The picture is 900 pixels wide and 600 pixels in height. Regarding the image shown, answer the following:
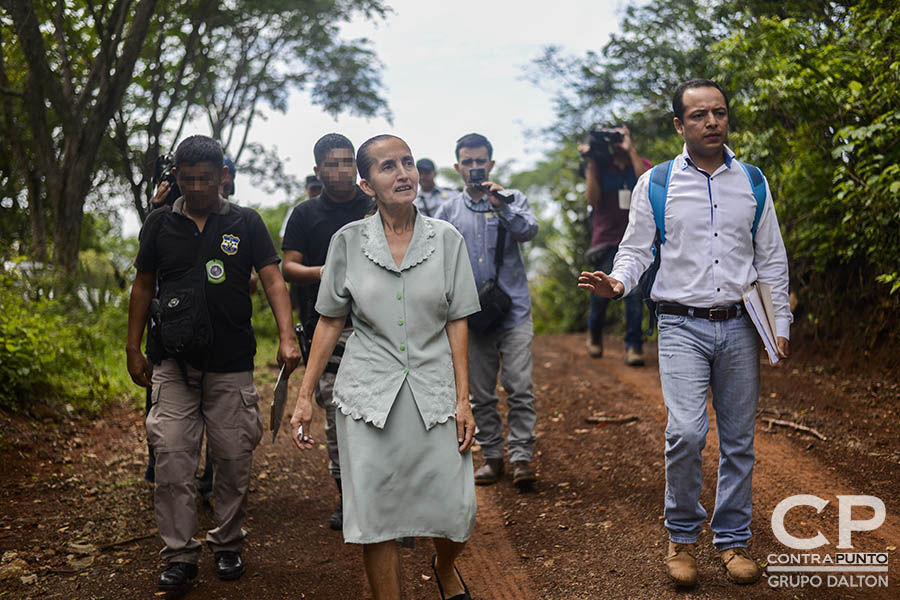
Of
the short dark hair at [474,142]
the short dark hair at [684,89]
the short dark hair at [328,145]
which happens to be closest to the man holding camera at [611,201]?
the short dark hair at [474,142]

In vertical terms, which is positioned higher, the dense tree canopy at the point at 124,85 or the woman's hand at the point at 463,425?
the dense tree canopy at the point at 124,85

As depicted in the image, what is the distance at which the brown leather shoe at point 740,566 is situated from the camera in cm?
398

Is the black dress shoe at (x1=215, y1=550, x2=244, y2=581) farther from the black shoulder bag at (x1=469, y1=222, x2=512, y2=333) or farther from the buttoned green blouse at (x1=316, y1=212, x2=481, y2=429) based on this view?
the black shoulder bag at (x1=469, y1=222, x2=512, y2=333)

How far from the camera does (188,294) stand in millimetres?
4547

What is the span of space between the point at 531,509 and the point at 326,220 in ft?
7.46

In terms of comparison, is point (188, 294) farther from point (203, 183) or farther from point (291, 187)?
point (291, 187)

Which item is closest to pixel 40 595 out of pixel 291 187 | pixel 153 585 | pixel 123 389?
pixel 153 585

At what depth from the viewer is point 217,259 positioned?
467 cm

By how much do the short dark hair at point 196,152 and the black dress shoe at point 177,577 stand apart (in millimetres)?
2108

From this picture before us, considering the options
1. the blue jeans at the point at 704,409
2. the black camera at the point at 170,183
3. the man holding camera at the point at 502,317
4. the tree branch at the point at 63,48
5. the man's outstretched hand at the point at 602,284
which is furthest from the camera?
the tree branch at the point at 63,48

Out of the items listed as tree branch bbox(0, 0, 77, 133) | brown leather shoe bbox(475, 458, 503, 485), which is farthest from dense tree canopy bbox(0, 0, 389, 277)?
brown leather shoe bbox(475, 458, 503, 485)

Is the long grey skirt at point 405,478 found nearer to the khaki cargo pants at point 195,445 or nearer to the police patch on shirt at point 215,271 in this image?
the khaki cargo pants at point 195,445

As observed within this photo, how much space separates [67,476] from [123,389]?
2966mm

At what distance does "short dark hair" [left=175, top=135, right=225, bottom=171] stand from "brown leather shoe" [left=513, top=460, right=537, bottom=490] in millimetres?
2798
